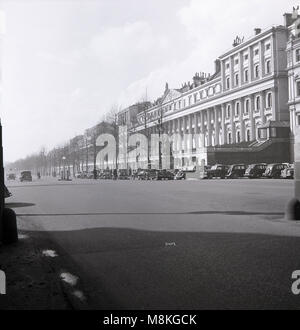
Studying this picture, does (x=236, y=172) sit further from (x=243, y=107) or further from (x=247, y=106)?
(x=243, y=107)

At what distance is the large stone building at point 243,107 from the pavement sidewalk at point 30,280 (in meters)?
58.0

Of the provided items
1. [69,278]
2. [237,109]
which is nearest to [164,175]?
[237,109]

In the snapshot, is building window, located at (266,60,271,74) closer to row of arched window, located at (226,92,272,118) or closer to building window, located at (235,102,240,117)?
row of arched window, located at (226,92,272,118)

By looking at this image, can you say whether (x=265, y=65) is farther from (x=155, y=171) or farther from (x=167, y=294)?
(x=167, y=294)

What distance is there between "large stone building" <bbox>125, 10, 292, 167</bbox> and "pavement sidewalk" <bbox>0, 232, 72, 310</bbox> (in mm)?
58027

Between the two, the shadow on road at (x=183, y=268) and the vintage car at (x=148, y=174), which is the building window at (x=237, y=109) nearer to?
the vintage car at (x=148, y=174)

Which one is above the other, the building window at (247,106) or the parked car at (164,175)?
the building window at (247,106)

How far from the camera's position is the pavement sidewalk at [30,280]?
4980 mm

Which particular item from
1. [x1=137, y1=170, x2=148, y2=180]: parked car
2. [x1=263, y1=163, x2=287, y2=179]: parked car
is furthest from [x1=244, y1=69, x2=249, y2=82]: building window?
[x1=263, y1=163, x2=287, y2=179]: parked car

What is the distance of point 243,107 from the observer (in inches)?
3071

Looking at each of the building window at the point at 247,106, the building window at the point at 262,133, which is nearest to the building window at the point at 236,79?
the building window at the point at 247,106
